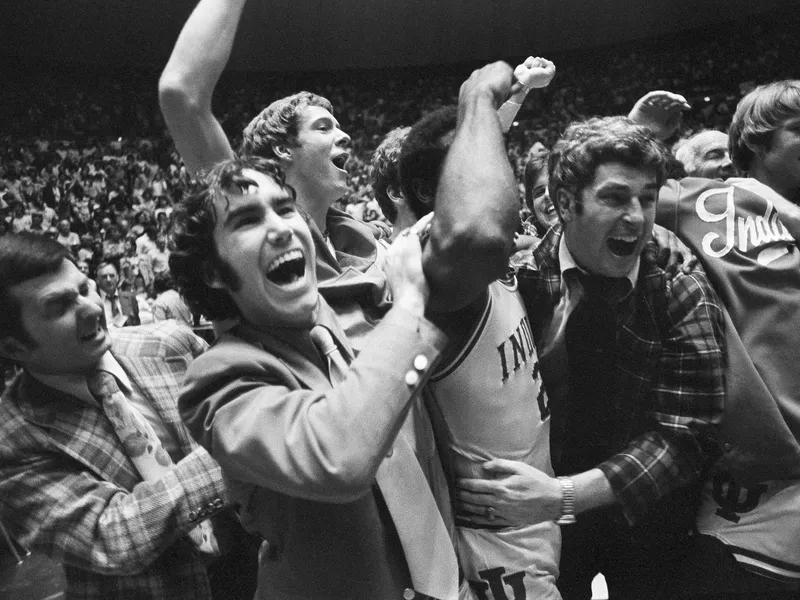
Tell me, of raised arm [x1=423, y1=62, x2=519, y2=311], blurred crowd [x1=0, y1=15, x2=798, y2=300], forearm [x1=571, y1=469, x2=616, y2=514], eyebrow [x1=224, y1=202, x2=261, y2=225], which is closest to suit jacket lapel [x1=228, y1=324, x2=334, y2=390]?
eyebrow [x1=224, y1=202, x2=261, y2=225]

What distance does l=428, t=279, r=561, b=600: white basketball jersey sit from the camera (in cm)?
117

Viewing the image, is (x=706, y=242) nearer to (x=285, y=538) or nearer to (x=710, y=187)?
(x=710, y=187)

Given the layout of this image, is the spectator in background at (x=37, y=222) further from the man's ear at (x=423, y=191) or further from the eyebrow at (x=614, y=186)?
the eyebrow at (x=614, y=186)

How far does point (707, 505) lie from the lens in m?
1.52

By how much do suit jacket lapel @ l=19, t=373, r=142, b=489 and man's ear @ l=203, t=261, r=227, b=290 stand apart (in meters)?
0.53

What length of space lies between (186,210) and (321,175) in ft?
3.98

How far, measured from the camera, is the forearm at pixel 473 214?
0.73 meters

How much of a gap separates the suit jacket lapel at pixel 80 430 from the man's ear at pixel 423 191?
29.5 inches

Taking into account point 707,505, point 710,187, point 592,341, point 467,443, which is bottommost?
point 707,505

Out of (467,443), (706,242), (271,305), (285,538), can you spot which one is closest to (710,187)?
(706,242)

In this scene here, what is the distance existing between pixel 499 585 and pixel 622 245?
60 cm

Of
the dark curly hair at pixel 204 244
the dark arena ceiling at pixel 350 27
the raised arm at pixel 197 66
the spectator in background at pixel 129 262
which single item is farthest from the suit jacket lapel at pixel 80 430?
the dark arena ceiling at pixel 350 27

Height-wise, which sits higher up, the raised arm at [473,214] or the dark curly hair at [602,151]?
the dark curly hair at [602,151]

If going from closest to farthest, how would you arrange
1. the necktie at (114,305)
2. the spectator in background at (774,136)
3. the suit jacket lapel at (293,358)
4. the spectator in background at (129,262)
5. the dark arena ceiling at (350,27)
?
1. the suit jacket lapel at (293,358)
2. the spectator in background at (774,136)
3. the necktie at (114,305)
4. the spectator in background at (129,262)
5. the dark arena ceiling at (350,27)
